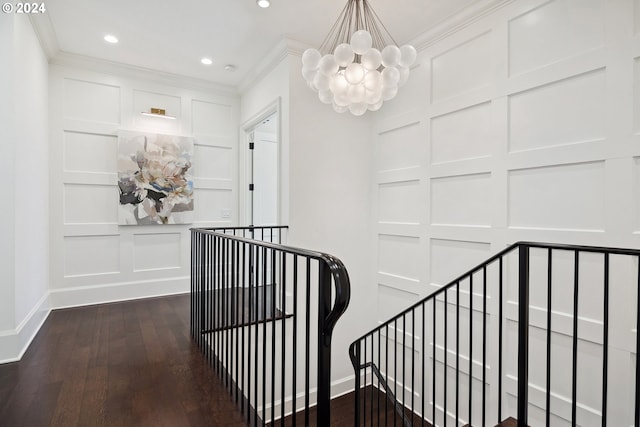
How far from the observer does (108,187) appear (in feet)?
12.7

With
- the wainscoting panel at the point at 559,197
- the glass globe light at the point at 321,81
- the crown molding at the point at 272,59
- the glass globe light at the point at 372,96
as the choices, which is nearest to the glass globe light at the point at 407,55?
the glass globe light at the point at 372,96

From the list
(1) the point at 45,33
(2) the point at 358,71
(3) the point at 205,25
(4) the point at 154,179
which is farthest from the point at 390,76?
(1) the point at 45,33

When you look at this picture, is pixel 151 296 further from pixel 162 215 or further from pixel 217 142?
pixel 217 142

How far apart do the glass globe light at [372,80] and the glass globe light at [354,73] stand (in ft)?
0.13

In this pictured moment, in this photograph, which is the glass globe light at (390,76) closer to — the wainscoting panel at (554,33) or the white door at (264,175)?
the wainscoting panel at (554,33)

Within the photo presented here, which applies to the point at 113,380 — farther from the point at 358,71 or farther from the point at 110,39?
the point at 110,39

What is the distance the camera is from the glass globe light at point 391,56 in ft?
6.90

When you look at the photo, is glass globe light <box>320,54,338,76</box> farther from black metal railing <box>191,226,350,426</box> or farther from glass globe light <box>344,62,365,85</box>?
black metal railing <box>191,226,350,426</box>

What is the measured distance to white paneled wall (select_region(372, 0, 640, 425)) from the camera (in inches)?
78.3

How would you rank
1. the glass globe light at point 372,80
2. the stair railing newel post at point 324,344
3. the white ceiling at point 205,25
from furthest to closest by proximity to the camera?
the white ceiling at point 205,25, the glass globe light at point 372,80, the stair railing newel post at point 324,344

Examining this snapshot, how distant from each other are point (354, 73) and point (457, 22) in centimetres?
146

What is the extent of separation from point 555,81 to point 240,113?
375 cm

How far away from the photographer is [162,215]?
13.4 ft

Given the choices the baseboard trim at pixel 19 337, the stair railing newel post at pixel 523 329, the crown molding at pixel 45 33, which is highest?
the crown molding at pixel 45 33
